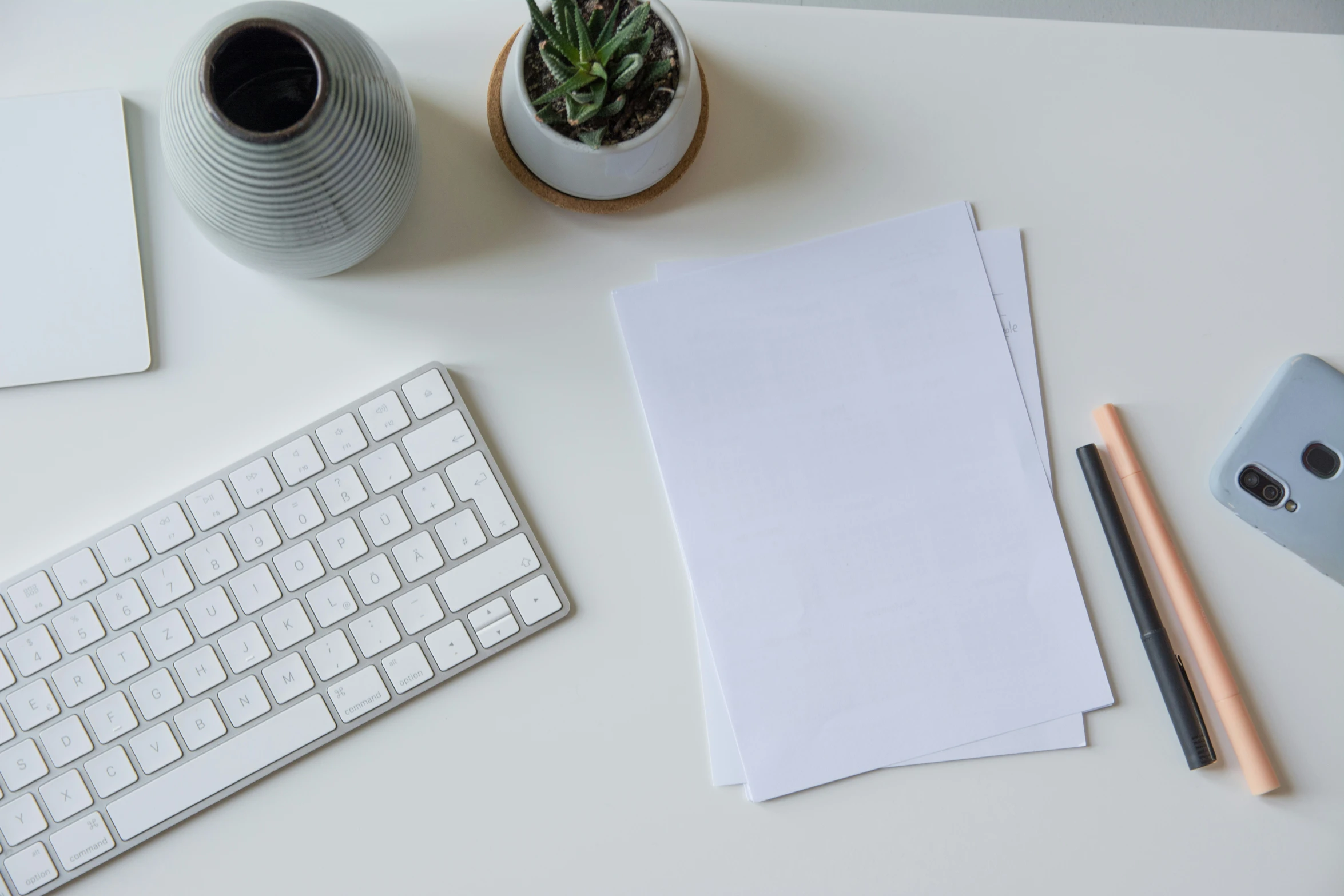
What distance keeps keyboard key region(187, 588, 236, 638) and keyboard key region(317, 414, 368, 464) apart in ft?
0.34

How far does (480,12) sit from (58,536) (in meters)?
0.43

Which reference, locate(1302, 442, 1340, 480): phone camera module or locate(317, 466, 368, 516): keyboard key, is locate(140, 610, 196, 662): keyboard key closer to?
locate(317, 466, 368, 516): keyboard key

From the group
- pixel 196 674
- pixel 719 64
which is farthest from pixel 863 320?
pixel 196 674

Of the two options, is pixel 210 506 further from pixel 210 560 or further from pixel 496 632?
pixel 496 632

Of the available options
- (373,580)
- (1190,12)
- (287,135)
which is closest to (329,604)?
(373,580)

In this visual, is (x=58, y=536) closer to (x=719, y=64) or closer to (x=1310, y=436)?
(x=719, y=64)

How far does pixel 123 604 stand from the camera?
0.54 m

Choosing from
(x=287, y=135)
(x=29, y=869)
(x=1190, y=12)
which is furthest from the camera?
(x=1190, y=12)

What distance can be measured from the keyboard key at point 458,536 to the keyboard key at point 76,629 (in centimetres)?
21

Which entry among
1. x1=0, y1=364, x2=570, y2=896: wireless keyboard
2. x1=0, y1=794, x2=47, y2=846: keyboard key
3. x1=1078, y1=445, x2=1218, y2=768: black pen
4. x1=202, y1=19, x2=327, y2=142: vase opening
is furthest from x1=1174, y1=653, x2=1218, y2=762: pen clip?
Answer: x1=0, y1=794, x2=47, y2=846: keyboard key

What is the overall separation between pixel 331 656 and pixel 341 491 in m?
0.10

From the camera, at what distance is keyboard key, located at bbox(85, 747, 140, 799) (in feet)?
1.74

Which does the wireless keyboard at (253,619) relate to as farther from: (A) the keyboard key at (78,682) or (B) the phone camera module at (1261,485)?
(B) the phone camera module at (1261,485)

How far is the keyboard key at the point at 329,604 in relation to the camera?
0.54 metres
